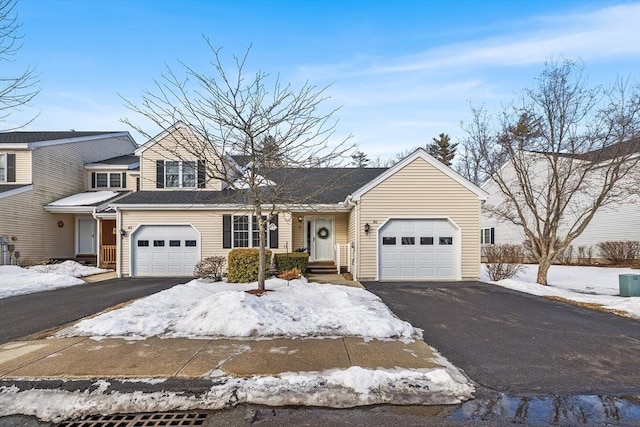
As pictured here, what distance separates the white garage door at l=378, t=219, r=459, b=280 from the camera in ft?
45.3

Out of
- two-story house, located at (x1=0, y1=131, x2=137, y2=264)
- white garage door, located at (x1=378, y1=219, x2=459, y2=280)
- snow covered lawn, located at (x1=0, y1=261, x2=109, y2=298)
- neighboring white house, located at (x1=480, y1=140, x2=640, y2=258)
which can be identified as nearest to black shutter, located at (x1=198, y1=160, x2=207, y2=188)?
snow covered lawn, located at (x1=0, y1=261, x2=109, y2=298)

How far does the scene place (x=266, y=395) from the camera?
391 cm

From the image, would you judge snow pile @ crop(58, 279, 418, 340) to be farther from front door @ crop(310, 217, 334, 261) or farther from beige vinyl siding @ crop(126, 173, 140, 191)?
beige vinyl siding @ crop(126, 173, 140, 191)

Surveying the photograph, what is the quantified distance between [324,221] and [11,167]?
15.6 meters

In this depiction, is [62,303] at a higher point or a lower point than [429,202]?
lower

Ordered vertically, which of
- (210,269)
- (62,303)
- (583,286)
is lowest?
(583,286)

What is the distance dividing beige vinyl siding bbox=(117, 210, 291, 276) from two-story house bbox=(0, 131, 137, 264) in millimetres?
4602

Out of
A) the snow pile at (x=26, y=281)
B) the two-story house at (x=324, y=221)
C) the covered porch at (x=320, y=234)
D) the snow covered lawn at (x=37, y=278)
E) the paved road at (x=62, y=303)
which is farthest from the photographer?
the covered porch at (x=320, y=234)

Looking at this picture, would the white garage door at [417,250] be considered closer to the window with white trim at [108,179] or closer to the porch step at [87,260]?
the porch step at [87,260]

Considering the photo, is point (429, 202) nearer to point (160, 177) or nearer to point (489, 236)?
point (160, 177)

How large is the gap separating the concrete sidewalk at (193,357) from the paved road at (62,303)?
1.45 metres

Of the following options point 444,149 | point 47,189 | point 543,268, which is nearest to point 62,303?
point 47,189

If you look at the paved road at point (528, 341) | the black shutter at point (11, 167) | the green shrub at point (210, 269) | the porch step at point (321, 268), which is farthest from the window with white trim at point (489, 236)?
the black shutter at point (11, 167)

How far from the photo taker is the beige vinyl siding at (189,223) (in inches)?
602
